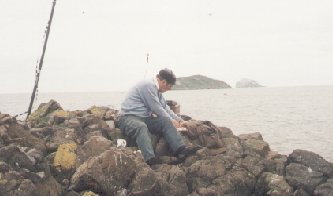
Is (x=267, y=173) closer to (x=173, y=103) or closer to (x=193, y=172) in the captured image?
(x=193, y=172)

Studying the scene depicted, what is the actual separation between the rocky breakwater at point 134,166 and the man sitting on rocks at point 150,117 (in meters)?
0.33

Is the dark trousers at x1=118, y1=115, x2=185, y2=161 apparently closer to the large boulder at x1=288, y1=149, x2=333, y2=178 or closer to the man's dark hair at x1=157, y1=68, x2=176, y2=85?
the man's dark hair at x1=157, y1=68, x2=176, y2=85

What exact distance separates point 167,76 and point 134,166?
3.01 m

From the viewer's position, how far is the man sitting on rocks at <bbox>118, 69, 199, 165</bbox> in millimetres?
10797

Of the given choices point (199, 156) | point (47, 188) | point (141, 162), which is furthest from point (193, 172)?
point (47, 188)

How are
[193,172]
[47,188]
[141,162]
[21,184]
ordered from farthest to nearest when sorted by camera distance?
[193,172] < [141,162] < [47,188] < [21,184]

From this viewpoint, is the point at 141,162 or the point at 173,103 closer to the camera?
the point at 141,162

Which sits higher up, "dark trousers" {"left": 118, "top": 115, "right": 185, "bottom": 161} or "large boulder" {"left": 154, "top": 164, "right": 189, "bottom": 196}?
"dark trousers" {"left": 118, "top": 115, "right": 185, "bottom": 161}

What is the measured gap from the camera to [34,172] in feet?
29.2

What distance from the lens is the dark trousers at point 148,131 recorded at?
1047cm

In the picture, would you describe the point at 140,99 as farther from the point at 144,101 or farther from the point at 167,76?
the point at 167,76

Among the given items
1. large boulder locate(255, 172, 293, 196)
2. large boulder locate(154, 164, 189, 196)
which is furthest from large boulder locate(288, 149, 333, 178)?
large boulder locate(154, 164, 189, 196)

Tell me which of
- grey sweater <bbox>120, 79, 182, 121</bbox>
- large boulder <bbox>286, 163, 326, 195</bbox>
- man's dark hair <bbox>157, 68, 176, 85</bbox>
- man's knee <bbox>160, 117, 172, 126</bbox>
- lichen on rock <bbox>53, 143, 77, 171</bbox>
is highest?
man's dark hair <bbox>157, 68, 176, 85</bbox>

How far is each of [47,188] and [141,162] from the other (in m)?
2.22
